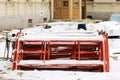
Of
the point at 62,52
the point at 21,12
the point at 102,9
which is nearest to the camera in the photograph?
the point at 62,52

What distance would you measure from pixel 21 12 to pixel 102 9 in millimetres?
12230

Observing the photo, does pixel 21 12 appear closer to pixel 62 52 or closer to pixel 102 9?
pixel 102 9

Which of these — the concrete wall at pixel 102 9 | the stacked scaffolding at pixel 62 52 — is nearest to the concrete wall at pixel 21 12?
the concrete wall at pixel 102 9

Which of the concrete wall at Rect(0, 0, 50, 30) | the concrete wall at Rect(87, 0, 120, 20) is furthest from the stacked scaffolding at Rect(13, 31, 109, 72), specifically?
the concrete wall at Rect(87, 0, 120, 20)

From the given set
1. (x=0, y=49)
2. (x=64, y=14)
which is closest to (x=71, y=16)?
(x=64, y=14)

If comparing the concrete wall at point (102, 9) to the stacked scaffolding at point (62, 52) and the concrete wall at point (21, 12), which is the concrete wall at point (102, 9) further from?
the stacked scaffolding at point (62, 52)

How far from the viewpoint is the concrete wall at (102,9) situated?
36.6m

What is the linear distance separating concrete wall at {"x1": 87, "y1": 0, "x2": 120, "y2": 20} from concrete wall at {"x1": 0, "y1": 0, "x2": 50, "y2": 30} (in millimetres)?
6984

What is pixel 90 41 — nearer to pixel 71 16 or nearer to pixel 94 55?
pixel 94 55

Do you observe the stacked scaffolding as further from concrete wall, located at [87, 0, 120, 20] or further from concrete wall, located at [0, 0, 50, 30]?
concrete wall, located at [87, 0, 120, 20]

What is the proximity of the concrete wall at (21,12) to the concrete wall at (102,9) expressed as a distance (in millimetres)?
6984

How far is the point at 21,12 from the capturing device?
26.9 m

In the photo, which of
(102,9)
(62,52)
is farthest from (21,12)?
(62,52)

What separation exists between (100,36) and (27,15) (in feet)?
59.1
